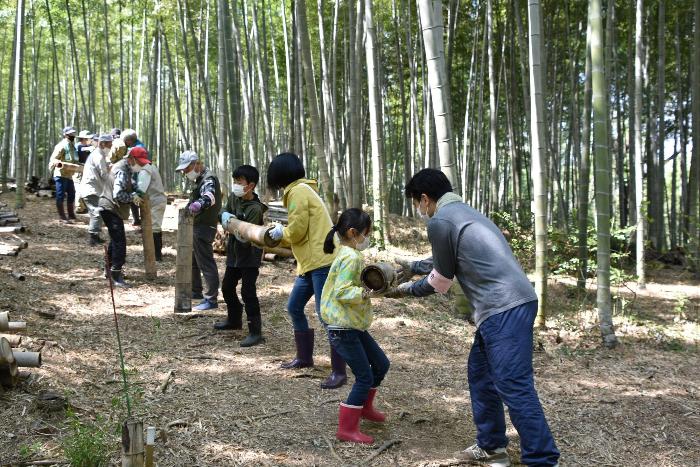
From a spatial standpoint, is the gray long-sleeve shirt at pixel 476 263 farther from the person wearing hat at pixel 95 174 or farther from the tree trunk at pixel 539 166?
the person wearing hat at pixel 95 174

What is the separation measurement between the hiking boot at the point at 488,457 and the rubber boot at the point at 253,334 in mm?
2032

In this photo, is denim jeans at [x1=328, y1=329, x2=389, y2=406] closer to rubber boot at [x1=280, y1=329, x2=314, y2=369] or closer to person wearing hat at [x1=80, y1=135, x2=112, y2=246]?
rubber boot at [x1=280, y1=329, x2=314, y2=369]

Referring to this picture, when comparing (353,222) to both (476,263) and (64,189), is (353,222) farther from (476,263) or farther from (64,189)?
(64,189)

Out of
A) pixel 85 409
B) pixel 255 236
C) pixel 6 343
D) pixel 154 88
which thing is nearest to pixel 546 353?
pixel 255 236

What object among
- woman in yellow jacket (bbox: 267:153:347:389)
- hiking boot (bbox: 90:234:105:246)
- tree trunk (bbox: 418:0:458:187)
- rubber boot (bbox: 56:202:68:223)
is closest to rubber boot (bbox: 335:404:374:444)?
woman in yellow jacket (bbox: 267:153:347:389)

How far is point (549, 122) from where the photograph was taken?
12859 millimetres

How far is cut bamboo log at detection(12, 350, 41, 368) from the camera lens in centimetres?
313

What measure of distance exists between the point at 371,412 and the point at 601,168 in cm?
307

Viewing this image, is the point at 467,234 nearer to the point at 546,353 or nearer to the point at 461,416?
the point at 461,416

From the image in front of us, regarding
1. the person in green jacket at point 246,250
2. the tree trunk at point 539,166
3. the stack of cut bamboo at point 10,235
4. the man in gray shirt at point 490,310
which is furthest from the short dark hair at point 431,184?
the stack of cut bamboo at point 10,235

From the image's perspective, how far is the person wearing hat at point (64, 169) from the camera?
8320mm

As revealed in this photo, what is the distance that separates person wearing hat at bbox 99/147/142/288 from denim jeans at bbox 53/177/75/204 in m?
3.09

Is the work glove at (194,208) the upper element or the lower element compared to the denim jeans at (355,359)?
upper

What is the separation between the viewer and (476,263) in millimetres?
2547
